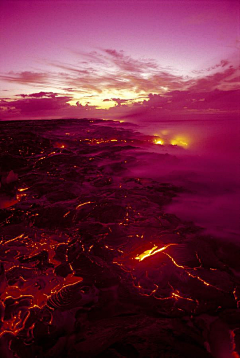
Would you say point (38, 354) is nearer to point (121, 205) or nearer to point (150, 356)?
point (150, 356)

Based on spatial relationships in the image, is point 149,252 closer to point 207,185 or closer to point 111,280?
point 111,280

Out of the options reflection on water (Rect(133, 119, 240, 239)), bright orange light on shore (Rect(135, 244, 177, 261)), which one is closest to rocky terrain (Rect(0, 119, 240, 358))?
bright orange light on shore (Rect(135, 244, 177, 261))

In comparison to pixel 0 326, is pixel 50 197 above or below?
above

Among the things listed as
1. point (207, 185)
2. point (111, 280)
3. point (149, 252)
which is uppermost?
point (207, 185)

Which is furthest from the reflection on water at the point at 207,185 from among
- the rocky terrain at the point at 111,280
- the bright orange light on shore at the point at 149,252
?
the bright orange light on shore at the point at 149,252

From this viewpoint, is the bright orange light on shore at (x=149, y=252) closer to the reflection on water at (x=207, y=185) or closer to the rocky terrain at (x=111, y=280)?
the rocky terrain at (x=111, y=280)

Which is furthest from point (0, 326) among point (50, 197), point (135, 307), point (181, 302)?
point (50, 197)

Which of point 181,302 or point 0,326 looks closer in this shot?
point 0,326

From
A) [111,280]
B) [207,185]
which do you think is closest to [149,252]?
[111,280]
